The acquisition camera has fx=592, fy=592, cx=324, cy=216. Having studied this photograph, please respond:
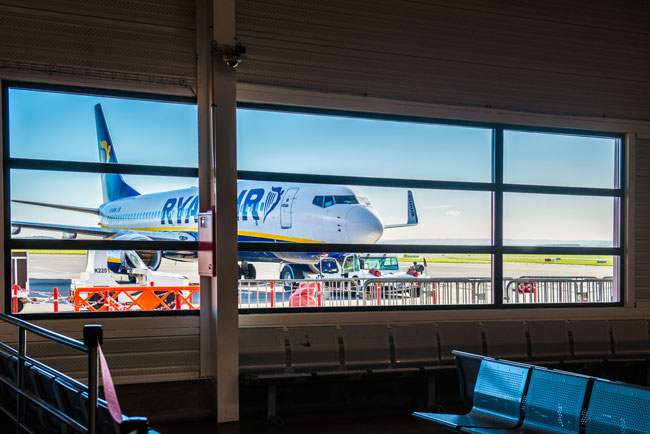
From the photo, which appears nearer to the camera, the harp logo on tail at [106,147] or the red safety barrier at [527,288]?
the harp logo on tail at [106,147]

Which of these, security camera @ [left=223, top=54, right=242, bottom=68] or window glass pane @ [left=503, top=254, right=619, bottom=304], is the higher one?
security camera @ [left=223, top=54, right=242, bottom=68]

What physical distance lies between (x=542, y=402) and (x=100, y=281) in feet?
12.6

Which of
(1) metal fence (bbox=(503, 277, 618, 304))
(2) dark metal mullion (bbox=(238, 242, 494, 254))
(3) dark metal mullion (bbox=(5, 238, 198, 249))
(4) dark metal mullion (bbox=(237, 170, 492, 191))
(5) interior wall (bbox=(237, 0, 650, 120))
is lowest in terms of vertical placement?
(1) metal fence (bbox=(503, 277, 618, 304))

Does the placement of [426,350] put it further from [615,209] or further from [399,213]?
[615,209]

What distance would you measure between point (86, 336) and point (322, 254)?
4.02 metres

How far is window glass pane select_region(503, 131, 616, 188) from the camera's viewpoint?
672 centimetres

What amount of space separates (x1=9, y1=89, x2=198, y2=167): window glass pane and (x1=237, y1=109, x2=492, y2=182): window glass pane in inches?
22.6

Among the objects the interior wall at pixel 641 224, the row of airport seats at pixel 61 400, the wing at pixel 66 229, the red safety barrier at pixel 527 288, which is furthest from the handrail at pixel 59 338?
the interior wall at pixel 641 224

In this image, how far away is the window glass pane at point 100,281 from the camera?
5109 millimetres

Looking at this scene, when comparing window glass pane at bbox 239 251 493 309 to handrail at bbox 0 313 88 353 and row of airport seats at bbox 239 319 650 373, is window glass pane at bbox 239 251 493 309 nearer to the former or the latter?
row of airport seats at bbox 239 319 650 373

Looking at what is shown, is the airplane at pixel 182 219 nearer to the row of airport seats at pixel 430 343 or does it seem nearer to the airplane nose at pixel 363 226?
the airplane nose at pixel 363 226

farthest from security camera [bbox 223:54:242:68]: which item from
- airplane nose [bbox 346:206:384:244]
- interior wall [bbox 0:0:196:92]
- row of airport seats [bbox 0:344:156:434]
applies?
row of airport seats [bbox 0:344:156:434]

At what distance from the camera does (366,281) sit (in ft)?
20.1

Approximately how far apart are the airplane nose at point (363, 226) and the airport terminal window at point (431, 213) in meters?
0.04
